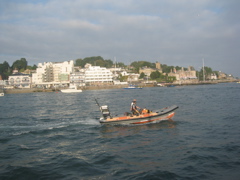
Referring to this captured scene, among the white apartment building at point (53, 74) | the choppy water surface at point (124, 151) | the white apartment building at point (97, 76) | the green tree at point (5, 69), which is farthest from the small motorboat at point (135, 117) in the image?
the green tree at point (5, 69)

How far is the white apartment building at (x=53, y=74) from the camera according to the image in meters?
126

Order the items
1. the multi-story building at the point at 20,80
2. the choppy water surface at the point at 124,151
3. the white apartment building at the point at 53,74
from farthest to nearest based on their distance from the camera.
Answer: the multi-story building at the point at 20,80 → the white apartment building at the point at 53,74 → the choppy water surface at the point at 124,151

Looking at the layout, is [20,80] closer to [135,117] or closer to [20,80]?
[20,80]

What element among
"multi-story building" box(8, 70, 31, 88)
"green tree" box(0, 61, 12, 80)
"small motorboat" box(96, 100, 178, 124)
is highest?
"green tree" box(0, 61, 12, 80)

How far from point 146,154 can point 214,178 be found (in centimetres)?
354

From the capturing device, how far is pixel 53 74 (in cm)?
12962

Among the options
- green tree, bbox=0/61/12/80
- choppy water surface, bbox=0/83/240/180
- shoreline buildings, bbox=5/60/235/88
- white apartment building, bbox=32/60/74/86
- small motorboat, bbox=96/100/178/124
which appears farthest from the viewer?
green tree, bbox=0/61/12/80

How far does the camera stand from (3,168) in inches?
384

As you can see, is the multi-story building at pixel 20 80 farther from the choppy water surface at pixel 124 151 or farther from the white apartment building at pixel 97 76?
the choppy water surface at pixel 124 151

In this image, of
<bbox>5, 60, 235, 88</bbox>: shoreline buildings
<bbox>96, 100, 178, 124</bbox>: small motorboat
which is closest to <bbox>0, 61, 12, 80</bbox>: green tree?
<bbox>5, 60, 235, 88</bbox>: shoreline buildings

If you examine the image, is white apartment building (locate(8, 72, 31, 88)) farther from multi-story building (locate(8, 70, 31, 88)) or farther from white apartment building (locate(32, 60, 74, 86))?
white apartment building (locate(32, 60, 74, 86))

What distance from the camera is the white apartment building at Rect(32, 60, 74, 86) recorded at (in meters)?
126

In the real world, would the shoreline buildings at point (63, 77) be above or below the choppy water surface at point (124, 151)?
above

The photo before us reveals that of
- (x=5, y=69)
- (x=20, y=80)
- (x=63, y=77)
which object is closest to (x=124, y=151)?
(x=63, y=77)
